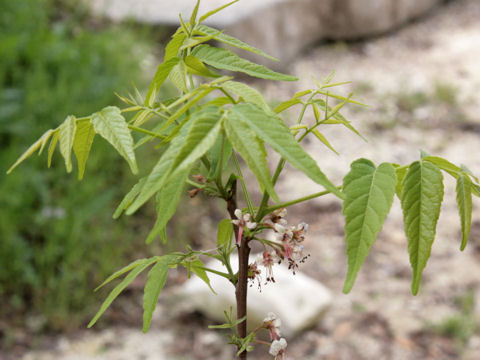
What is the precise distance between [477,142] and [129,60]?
2810 millimetres

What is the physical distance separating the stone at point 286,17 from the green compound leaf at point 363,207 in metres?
4.09

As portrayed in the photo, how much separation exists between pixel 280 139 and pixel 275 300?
7.77 ft

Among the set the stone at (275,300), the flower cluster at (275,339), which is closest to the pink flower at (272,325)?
the flower cluster at (275,339)

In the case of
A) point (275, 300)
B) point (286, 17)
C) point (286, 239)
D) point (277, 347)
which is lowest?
point (275, 300)

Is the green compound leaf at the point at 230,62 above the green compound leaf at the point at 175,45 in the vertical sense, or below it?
below

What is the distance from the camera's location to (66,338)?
8.73ft

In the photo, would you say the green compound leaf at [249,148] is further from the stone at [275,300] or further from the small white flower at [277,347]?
the stone at [275,300]

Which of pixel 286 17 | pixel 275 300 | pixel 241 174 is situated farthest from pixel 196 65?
pixel 286 17

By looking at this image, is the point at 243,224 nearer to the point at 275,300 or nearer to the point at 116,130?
the point at 116,130

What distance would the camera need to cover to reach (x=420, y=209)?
0.61m

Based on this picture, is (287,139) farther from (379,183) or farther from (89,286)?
(89,286)

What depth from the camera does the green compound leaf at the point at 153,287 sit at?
675mm

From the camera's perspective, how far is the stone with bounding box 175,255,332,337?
9.25 feet

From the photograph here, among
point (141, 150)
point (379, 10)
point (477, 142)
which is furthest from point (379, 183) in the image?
point (379, 10)
